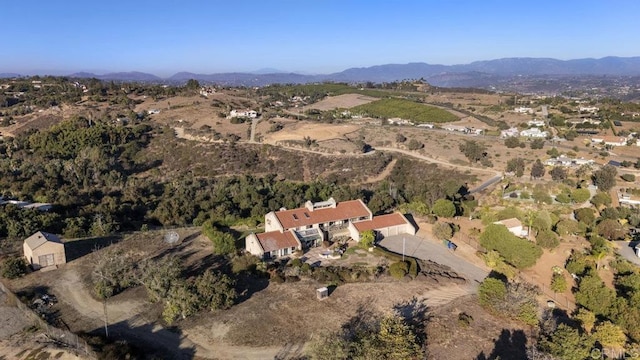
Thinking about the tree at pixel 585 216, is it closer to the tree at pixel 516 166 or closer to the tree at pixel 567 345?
the tree at pixel 516 166

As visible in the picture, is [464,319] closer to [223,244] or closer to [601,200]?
[223,244]

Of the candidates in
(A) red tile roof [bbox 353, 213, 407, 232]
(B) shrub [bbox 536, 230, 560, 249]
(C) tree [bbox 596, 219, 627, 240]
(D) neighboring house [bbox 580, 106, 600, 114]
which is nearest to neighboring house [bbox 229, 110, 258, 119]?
(A) red tile roof [bbox 353, 213, 407, 232]

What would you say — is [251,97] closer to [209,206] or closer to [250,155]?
[250,155]

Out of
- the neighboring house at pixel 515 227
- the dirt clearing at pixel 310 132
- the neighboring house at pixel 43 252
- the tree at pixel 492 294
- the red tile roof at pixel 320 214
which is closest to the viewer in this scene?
the tree at pixel 492 294

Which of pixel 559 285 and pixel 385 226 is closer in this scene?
pixel 559 285

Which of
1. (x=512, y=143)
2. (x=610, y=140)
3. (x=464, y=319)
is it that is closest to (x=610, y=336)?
(x=464, y=319)

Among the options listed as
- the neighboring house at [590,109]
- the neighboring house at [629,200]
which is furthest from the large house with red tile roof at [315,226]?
the neighboring house at [590,109]
